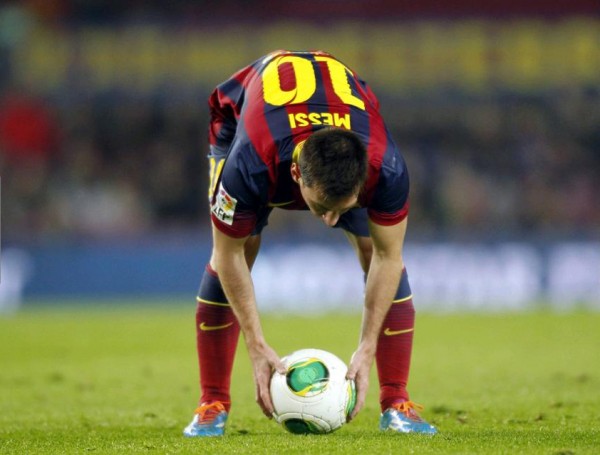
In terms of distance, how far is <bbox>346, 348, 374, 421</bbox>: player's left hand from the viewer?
5188mm

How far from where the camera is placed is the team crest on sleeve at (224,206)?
5.04 m

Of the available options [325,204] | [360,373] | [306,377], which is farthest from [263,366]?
[325,204]

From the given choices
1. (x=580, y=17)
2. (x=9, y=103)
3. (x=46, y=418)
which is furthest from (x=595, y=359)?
(x=9, y=103)

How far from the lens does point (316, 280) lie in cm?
1652

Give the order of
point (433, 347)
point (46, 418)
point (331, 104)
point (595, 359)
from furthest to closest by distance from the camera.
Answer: point (433, 347), point (595, 359), point (46, 418), point (331, 104)

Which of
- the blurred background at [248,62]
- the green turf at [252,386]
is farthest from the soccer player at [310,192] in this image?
the blurred background at [248,62]

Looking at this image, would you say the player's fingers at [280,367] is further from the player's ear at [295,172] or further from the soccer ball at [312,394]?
the player's ear at [295,172]

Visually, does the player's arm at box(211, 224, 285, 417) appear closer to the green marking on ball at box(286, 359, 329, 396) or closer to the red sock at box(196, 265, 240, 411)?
the green marking on ball at box(286, 359, 329, 396)

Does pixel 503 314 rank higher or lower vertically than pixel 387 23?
lower

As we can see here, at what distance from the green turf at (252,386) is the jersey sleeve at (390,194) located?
1.01 m

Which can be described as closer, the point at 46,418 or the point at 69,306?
the point at 46,418

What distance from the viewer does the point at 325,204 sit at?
4746 mm

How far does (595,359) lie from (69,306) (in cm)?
890

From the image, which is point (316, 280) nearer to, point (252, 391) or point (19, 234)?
point (19, 234)
